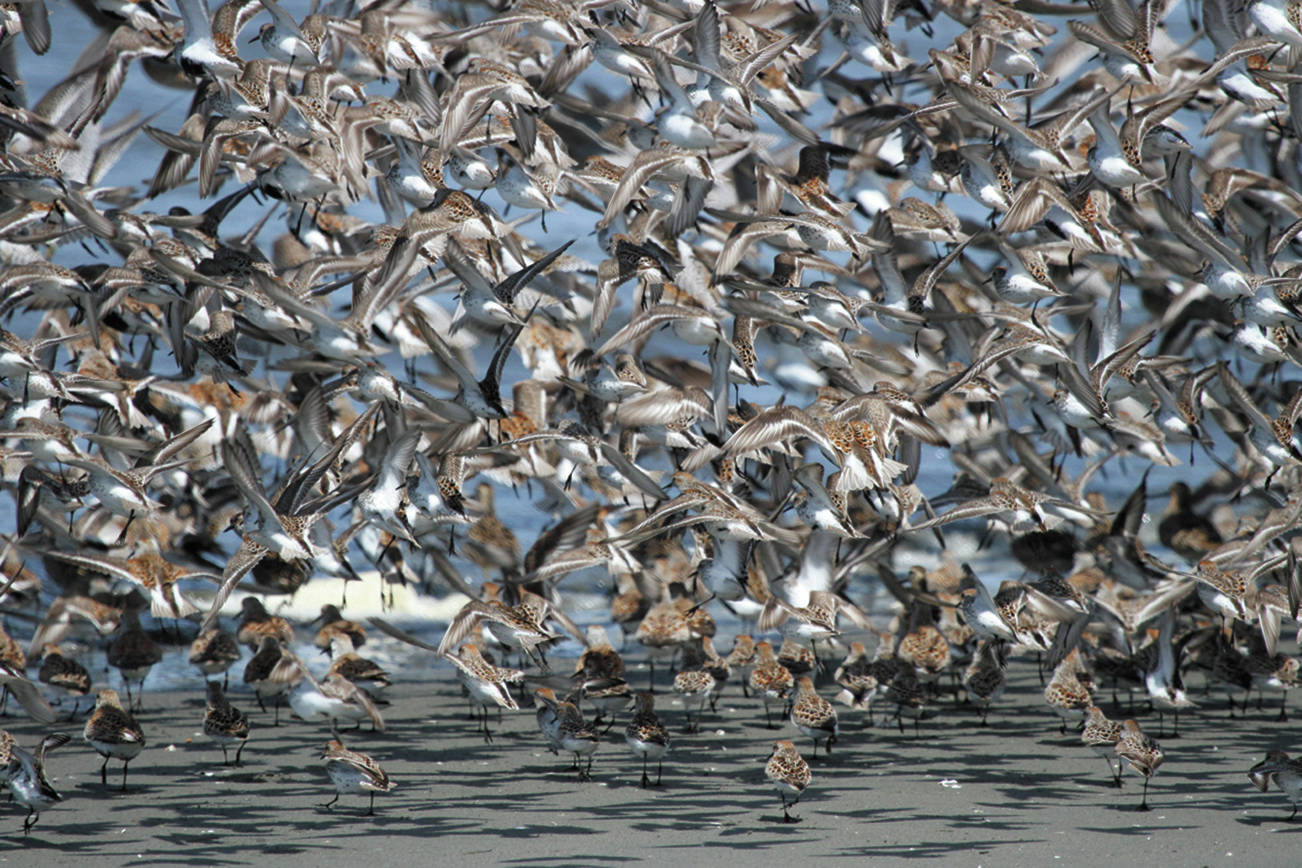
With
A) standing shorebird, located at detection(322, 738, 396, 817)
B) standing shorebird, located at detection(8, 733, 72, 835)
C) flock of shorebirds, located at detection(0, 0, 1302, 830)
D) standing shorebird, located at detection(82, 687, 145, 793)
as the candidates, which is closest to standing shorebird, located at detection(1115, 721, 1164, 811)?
flock of shorebirds, located at detection(0, 0, 1302, 830)

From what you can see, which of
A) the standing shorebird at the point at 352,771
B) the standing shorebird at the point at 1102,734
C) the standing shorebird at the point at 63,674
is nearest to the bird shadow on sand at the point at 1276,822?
the standing shorebird at the point at 1102,734

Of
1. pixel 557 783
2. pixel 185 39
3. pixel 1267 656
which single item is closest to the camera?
pixel 185 39

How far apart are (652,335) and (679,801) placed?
10.4ft

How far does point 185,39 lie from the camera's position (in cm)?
718

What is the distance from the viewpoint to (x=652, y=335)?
8.93 m

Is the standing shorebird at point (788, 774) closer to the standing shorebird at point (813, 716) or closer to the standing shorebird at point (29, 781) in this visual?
the standing shorebird at point (813, 716)

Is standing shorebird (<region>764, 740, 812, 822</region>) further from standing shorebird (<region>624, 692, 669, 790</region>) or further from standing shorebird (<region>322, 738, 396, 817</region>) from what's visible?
standing shorebird (<region>322, 738, 396, 817</region>)

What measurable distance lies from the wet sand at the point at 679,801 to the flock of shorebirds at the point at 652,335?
10.9 inches

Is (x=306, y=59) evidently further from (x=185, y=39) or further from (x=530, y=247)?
(x=530, y=247)

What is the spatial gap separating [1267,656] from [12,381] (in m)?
8.50

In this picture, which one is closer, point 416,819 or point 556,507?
point 416,819

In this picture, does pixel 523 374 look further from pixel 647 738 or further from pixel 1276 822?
pixel 1276 822

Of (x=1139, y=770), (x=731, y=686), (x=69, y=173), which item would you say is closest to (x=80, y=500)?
(x=69, y=173)

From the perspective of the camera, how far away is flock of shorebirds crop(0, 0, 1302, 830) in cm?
745
